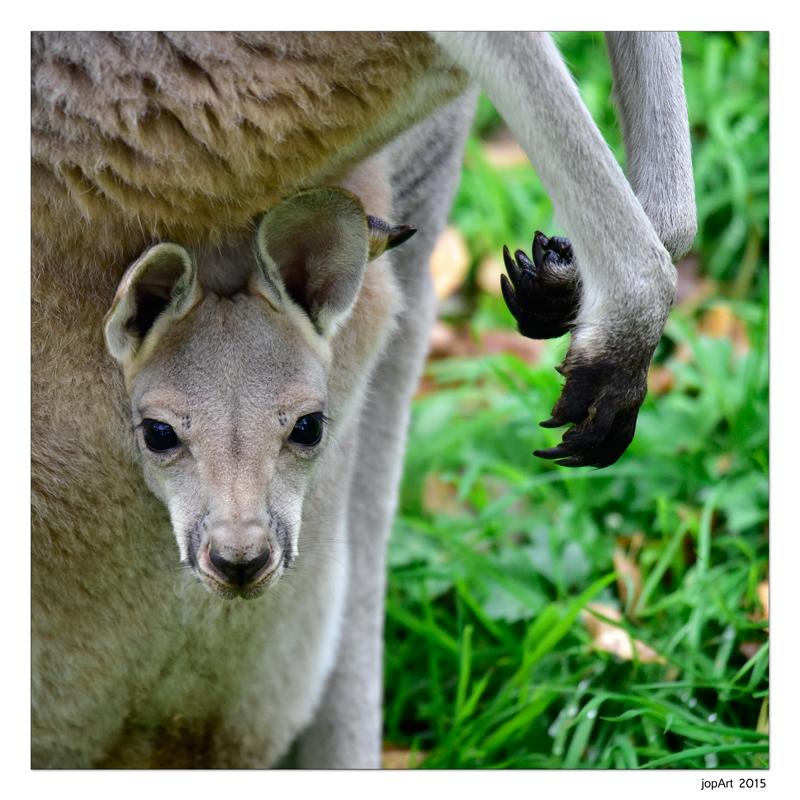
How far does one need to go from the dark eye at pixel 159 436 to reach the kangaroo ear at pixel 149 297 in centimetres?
10

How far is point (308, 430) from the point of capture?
1519 millimetres

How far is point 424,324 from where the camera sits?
2125 mm

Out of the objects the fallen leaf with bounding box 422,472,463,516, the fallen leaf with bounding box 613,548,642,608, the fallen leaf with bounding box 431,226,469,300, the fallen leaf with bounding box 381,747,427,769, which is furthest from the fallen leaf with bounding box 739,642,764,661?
the fallen leaf with bounding box 431,226,469,300

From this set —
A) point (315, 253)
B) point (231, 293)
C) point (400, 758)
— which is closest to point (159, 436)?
point (231, 293)

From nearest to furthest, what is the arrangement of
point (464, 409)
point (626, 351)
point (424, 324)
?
point (626, 351), point (424, 324), point (464, 409)

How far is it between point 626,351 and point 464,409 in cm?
172

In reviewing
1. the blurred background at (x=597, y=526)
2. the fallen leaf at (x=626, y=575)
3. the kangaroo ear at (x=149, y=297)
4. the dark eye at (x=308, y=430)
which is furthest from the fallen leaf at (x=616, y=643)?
the kangaroo ear at (x=149, y=297)

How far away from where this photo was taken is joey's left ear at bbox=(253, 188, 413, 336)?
1479 mm

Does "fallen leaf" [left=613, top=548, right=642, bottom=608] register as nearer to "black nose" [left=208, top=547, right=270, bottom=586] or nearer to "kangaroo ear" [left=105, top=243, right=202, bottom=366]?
"black nose" [left=208, top=547, right=270, bottom=586]

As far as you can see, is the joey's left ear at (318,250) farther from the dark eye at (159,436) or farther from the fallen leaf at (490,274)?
the fallen leaf at (490,274)

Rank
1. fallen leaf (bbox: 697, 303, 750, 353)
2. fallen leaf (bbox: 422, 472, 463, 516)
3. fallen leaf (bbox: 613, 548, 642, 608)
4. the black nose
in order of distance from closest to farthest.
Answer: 1. the black nose
2. fallen leaf (bbox: 613, 548, 642, 608)
3. fallen leaf (bbox: 422, 472, 463, 516)
4. fallen leaf (bbox: 697, 303, 750, 353)

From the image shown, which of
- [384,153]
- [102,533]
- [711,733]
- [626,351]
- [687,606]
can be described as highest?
[384,153]
